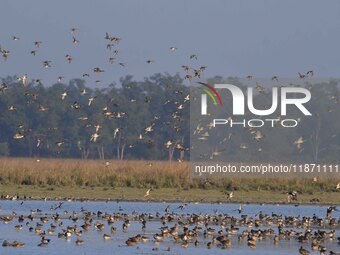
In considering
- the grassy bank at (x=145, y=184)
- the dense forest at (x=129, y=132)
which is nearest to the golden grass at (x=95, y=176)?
the grassy bank at (x=145, y=184)

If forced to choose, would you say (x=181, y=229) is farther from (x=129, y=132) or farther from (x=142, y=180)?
(x=129, y=132)

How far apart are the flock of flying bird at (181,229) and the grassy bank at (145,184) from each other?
10101mm

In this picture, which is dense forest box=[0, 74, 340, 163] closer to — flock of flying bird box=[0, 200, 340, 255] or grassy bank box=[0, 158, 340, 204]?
grassy bank box=[0, 158, 340, 204]

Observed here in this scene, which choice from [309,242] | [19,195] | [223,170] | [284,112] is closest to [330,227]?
[309,242]

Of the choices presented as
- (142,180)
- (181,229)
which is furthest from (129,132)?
(181,229)

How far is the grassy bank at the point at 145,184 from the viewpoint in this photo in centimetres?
5569

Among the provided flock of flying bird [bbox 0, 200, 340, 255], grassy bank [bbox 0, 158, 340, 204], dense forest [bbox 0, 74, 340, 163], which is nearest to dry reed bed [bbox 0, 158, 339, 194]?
grassy bank [bbox 0, 158, 340, 204]

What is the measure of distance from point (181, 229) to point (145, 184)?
65.9 ft

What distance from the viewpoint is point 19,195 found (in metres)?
53.4

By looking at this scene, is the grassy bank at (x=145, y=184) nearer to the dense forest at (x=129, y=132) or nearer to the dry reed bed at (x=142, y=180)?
the dry reed bed at (x=142, y=180)

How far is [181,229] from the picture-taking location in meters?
38.9

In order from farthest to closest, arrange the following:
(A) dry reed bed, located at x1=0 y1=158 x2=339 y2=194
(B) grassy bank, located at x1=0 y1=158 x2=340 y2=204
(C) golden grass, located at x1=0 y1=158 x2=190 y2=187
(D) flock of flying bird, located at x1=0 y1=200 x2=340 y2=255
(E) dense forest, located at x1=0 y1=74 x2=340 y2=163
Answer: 1. (E) dense forest, located at x1=0 y1=74 x2=340 y2=163
2. (C) golden grass, located at x1=0 y1=158 x2=190 y2=187
3. (A) dry reed bed, located at x1=0 y1=158 x2=339 y2=194
4. (B) grassy bank, located at x1=0 y1=158 x2=340 y2=204
5. (D) flock of flying bird, located at x1=0 y1=200 x2=340 y2=255

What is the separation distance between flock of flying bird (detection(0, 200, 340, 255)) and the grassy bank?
1010cm

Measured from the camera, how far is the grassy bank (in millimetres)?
55688
